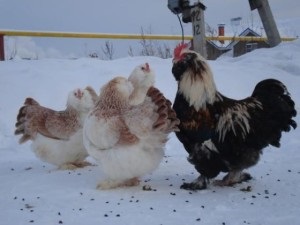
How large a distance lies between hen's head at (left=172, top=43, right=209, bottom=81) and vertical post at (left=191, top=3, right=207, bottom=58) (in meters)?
4.03

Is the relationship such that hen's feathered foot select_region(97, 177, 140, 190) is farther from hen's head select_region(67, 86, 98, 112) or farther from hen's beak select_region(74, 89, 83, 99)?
hen's beak select_region(74, 89, 83, 99)

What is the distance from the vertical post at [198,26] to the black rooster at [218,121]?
4026 mm

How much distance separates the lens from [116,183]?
14.3 feet

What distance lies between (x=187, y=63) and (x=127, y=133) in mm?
934

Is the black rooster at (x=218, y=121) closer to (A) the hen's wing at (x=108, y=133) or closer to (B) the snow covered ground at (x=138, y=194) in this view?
(B) the snow covered ground at (x=138, y=194)

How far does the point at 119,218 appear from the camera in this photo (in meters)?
3.42

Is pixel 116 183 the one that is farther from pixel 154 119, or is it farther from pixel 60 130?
pixel 60 130

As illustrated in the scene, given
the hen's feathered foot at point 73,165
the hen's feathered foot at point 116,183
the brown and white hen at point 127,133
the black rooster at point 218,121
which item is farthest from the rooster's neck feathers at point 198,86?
the hen's feathered foot at point 73,165

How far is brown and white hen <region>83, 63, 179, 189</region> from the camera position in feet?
13.4

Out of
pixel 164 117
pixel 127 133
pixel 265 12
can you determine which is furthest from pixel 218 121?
pixel 265 12

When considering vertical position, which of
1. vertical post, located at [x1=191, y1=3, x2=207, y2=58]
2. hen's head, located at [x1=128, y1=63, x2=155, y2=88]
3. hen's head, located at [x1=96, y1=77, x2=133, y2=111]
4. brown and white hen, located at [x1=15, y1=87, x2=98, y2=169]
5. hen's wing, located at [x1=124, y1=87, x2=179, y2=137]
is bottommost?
brown and white hen, located at [x1=15, y1=87, x2=98, y2=169]

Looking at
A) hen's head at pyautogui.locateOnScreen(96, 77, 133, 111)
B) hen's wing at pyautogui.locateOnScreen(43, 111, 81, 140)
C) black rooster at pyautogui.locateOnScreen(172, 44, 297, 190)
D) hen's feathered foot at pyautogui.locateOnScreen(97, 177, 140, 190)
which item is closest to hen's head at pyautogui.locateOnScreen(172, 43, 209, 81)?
black rooster at pyautogui.locateOnScreen(172, 44, 297, 190)

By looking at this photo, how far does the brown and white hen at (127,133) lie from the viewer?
4.07m

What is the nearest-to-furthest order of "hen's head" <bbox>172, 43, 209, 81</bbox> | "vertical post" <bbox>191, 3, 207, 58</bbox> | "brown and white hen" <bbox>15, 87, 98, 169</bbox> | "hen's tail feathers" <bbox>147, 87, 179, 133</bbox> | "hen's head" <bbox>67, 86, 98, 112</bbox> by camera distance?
1. "hen's tail feathers" <bbox>147, 87, 179, 133</bbox>
2. "hen's head" <bbox>172, 43, 209, 81</bbox>
3. "brown and white hen" <bbox>15, 87, 98, 169</bbox>
4. "hen's head" <bbox>67, 86, 98, 112</bbox>
5. "vertical post" <bbox>191, 3, 207, 58</bbox>
